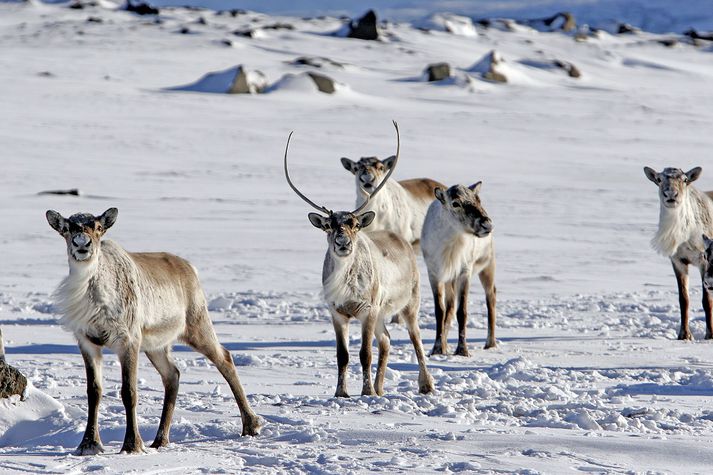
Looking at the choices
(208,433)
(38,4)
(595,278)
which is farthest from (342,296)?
(38,4)

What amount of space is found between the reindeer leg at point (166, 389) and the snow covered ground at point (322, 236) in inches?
9.5

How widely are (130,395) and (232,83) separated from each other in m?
32.0

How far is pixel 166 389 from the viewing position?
239 inches

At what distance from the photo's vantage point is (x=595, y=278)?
1512cm

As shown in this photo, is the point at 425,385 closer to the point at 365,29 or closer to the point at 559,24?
the point at 365,29

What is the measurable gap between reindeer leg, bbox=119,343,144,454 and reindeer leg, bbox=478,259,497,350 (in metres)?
4.95

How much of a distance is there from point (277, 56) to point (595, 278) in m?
33.1

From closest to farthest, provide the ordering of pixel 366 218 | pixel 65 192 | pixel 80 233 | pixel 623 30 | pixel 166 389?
pixel 80 233, pixel 166 389, pixel 366 218, pixel 65 192, pixel 623 30

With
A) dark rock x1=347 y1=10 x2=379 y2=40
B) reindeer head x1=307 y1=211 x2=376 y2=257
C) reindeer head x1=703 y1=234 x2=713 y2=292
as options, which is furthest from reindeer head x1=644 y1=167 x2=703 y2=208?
dark rock x1=347 y1=10 x2=379 y2=40

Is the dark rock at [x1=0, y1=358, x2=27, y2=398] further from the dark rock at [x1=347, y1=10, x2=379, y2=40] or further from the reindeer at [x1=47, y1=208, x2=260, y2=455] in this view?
the dark rock at [x1=347, y1=10, x2=379, y2=40]

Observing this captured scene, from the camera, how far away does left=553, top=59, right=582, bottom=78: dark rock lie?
4650 centimetres

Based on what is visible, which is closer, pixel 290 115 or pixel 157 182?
pixel 157 182

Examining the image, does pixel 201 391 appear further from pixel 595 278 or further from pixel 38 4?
pixel 38 4

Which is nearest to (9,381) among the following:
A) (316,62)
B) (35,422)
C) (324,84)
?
(35,422)
